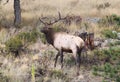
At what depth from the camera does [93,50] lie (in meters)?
12.1

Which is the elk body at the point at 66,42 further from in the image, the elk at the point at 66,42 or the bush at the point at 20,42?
the bush at the point at 20,42

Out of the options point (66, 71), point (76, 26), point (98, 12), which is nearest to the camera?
point (66, 71)

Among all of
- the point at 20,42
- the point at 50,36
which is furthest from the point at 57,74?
the point at 20,42

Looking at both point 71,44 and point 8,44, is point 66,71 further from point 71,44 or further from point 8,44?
point 8,44

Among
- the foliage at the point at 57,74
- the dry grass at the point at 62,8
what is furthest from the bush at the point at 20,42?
the dry grass at the point at 62,8

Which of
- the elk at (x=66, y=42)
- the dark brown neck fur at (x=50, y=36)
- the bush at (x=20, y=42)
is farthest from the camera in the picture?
the bush at (x=20, y=42)

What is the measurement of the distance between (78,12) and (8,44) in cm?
1095

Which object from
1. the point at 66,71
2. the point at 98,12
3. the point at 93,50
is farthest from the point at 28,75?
the point at 98,12

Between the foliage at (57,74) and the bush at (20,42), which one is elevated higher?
the bush at (20,42)

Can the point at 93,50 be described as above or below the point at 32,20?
below

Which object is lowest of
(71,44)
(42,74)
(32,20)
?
(42,74)

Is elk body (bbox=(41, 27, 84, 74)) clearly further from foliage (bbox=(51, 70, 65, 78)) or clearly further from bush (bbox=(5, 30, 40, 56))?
bush (bbox=(5, 30, 40, 56))

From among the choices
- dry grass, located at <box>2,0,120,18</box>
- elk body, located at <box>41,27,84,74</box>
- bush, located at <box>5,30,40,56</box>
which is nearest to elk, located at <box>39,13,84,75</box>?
elk body, located at <box>41,27,84,74</box>

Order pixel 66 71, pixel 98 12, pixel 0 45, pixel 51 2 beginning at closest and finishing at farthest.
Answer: pixel 66 71 → pixel 0 45 → pixel 98 12 → pixel 51 2
